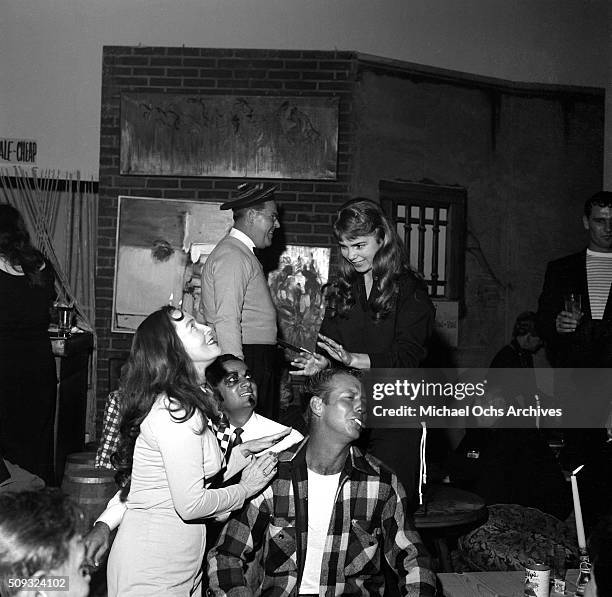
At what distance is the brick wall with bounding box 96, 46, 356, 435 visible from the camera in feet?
18.7

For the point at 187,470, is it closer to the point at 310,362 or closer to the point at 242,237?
the point at 310,362

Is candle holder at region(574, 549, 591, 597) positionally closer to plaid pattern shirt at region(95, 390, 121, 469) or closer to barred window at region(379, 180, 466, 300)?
plaid pattern shirt at region(95, 390, 121, 469)

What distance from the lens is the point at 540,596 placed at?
2.16 metres

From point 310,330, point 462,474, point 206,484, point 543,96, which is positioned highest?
point 543,96

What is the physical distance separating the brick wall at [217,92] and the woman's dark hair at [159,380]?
3282 millimetres

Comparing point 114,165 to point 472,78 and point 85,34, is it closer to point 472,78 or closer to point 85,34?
point 85,34

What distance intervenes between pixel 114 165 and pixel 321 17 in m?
1.73

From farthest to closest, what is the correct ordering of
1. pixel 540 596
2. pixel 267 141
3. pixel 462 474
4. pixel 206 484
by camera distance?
pixel 267 141
pixel 462 474
pixel 206 484
pixel 540 596

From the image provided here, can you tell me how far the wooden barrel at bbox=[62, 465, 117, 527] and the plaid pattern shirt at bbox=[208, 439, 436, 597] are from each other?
58.9 inches

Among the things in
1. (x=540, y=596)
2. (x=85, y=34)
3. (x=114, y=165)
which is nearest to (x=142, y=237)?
(x=114, y=165)

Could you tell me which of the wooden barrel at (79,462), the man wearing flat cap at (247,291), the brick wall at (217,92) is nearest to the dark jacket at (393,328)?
the man wearing flat cap at (247,291)

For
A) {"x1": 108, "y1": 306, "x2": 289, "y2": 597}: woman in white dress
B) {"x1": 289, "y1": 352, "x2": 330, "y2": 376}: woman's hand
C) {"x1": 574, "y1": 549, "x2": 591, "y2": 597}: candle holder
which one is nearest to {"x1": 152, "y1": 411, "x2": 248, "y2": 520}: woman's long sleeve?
{"x1": 108, "y1": 306, "x2": 289, "y2": 597}: woman in white dress

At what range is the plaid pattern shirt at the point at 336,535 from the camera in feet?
7.89

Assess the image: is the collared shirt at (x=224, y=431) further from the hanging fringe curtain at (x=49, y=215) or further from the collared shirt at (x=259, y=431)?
the hanging fringe curtain at (x=49, y=215)
